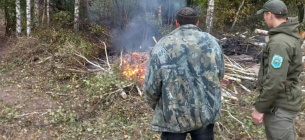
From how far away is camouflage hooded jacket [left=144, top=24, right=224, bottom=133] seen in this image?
2615mm

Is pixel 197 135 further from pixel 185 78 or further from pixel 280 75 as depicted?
pixel 280 75

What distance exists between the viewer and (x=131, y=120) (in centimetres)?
552

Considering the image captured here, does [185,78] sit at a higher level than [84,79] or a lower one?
higher

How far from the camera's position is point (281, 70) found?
2828 mm

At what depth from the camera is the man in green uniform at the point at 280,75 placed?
9.36ft

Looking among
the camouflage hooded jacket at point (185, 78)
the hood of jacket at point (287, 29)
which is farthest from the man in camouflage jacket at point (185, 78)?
the hood of jacket at point (287, 29)

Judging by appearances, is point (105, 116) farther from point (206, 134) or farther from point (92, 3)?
point (92, 3)

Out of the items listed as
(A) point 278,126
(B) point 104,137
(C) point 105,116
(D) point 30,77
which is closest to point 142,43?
(D) point 30,77

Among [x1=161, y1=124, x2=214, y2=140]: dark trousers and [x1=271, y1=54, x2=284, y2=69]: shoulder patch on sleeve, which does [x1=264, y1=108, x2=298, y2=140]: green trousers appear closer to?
[x1=271, y1=54, x2=284, y2=69]: shoulder patch on sleeve

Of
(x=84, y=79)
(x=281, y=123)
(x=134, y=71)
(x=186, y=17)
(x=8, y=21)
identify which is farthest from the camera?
(x=8, y=21)

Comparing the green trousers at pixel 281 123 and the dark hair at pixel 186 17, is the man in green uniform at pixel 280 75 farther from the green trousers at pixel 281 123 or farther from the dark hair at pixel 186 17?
the dark hair at pixel 186 17

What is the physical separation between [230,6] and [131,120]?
1564cm

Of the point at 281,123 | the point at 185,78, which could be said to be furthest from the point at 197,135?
the point at 281,123

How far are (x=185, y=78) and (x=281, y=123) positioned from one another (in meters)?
1.43
